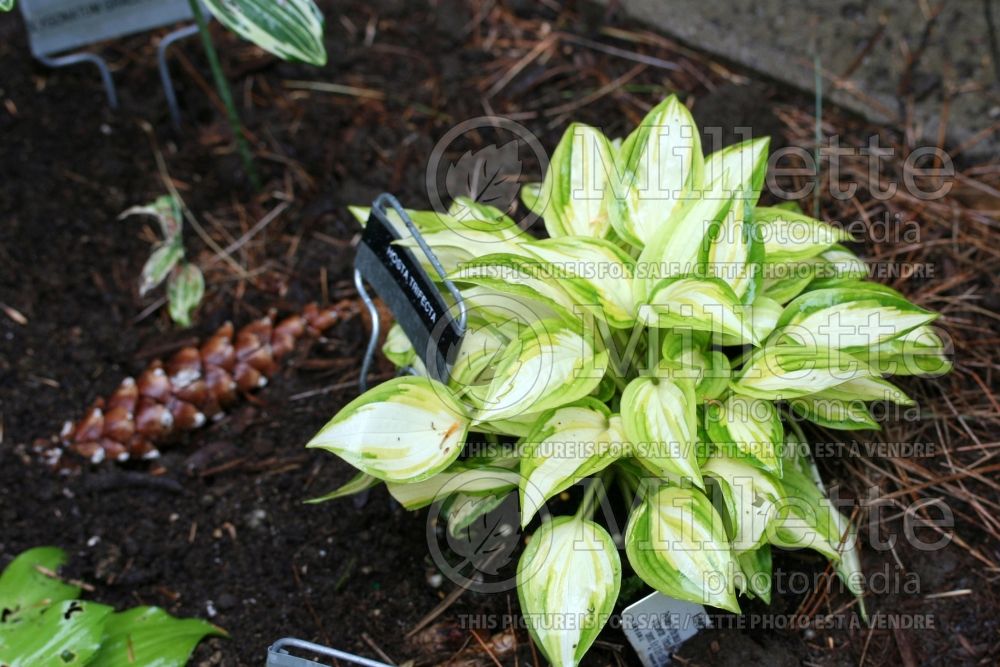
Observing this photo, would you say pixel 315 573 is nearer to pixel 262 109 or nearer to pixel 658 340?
pixel 658 340

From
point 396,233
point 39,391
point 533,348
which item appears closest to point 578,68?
point 396,233

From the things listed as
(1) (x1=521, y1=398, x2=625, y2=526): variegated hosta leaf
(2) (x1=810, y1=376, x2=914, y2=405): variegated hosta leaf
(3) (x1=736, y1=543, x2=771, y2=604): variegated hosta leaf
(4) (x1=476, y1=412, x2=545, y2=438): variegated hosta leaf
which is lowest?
(3) (x1=736, y1=543, x2=771, y2=604): variegated hosta leaf

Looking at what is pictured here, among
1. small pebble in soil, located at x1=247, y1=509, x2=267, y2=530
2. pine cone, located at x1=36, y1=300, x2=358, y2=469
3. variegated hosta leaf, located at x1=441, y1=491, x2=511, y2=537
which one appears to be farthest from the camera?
pine cone, located at x1=36, y1=300, x2=358, y2=469

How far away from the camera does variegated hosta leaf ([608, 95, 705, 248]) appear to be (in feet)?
4.49

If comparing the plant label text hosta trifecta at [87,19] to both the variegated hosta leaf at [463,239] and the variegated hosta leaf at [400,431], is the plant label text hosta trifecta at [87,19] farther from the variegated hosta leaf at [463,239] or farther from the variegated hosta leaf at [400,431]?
the variegated hosta leaf at [400,431]

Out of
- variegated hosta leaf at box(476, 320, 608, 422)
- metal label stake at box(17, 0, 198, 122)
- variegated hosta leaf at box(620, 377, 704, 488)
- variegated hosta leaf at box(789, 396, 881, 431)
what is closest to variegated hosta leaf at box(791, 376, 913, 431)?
variegated hosta leaf at box(789, 396, 881, 431)

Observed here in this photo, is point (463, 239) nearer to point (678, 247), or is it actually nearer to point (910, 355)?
point (678, 247)

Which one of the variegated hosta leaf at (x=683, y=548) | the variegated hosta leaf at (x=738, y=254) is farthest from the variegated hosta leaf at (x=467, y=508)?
the variegated hosta leaf at (x=738, y=254)

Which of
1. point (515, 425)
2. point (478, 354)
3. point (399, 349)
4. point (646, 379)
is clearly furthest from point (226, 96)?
point (646, 379)

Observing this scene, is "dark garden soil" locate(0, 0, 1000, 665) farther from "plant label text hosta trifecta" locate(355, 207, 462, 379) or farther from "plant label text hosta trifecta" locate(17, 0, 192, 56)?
"plant label text hosta trifecta" locate(355, 207, 462, 379)

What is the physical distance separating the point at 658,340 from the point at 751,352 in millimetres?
132

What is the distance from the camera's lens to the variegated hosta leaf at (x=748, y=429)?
119 centimetres

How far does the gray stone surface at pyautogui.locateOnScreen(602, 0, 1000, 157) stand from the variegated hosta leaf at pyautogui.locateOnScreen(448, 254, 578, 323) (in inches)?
43.1

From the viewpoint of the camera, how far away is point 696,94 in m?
→ 2.12
